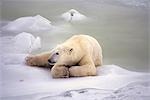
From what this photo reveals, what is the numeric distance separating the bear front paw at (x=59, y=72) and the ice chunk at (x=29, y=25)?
1.02 ft

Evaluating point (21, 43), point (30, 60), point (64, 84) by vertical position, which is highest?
point (21, 43)

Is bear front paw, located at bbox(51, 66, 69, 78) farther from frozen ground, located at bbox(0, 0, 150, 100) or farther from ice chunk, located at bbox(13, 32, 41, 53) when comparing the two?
ice chunk, located at bbox(13, 32, 41, 53)

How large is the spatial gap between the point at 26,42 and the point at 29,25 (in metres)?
0.13

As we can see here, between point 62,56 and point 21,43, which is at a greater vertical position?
point 21,43

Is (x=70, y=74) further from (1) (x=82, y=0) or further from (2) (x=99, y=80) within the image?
(1) (x=82, y=0)

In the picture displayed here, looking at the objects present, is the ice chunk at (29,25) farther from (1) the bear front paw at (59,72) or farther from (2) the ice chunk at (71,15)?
(1) the bear front paw at (59,72)

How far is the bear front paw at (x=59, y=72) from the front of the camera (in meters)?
2.15

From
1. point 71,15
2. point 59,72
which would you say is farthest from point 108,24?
point 59,72

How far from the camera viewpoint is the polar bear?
2.17 m

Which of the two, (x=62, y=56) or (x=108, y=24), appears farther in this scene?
(x=108, y=24)

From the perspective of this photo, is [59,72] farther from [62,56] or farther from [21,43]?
[21,43]

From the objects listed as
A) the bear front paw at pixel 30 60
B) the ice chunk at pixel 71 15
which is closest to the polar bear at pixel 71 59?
the bear front paw at pixel 30 60

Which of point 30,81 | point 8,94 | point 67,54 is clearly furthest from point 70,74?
point 8,94

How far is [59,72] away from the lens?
84.8 inches
